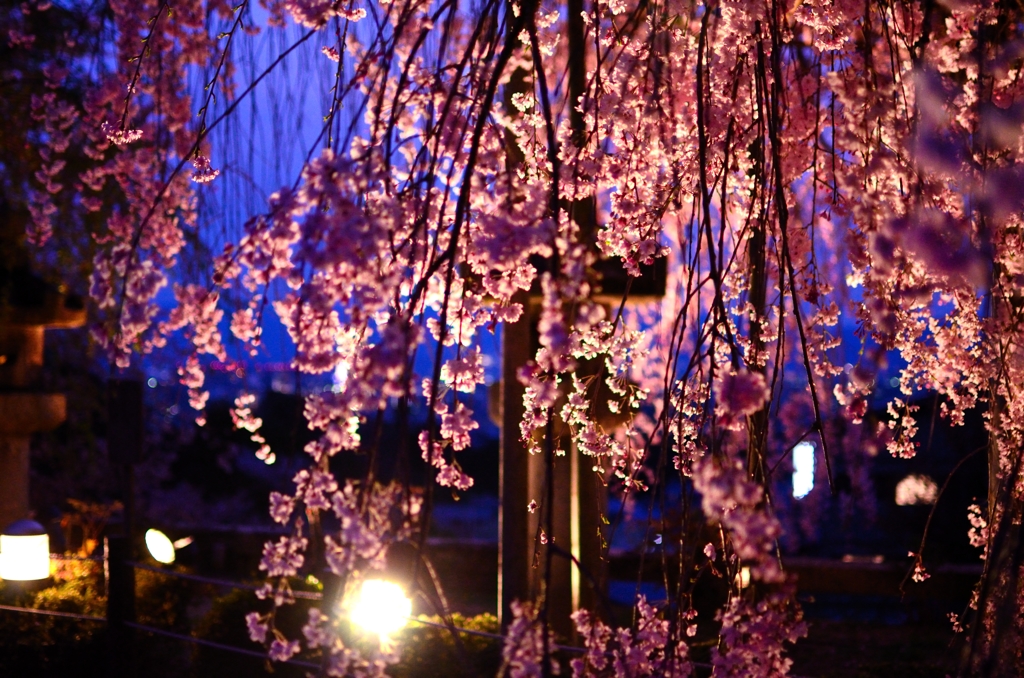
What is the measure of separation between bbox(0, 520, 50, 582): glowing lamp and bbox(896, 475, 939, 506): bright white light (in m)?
5.38

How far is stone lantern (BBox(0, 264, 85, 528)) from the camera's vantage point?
4520mm

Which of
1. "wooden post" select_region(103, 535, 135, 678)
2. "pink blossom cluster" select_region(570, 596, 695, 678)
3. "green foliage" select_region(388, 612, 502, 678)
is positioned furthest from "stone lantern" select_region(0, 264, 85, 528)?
"pink blossom cluster" select_region(570, 596, 695, 678)

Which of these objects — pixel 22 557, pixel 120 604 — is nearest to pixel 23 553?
pixel 22 557

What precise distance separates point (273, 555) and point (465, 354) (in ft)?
1.56

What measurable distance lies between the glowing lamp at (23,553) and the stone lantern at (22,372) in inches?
31.9

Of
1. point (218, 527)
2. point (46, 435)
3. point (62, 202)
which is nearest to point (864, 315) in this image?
point (62, 202)

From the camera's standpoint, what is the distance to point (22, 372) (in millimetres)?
4688

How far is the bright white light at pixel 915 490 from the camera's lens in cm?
641

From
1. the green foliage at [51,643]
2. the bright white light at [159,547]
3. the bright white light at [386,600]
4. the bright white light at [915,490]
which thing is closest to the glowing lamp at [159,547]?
the bright white light at [159,547]

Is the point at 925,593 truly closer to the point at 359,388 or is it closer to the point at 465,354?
the point at 465,354

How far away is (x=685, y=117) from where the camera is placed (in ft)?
6.28

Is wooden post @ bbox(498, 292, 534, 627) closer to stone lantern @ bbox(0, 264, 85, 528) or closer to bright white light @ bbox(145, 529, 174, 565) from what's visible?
bright white light @ bbox(145, 529, 174, 565)

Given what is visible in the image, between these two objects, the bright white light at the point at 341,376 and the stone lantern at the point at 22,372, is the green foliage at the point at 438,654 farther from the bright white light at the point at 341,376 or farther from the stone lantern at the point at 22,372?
the stone lantern at the point at 22,372

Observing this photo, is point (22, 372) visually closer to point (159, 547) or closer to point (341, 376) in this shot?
point (159, 547)
